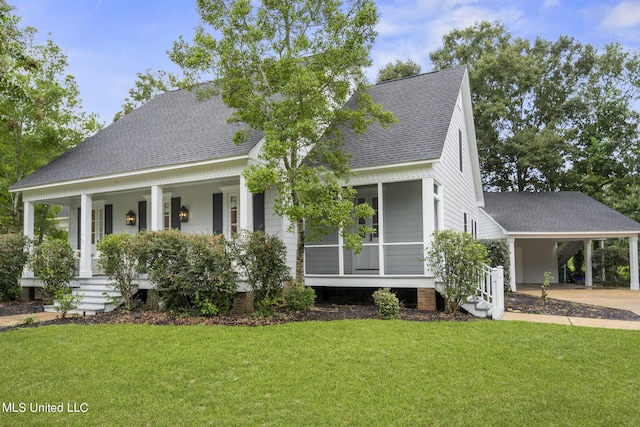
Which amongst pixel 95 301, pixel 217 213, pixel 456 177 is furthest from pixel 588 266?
pixel 95 301

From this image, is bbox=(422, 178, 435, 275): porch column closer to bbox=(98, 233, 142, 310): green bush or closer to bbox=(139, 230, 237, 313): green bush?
bbox=(139, 230, 237, 313): green bush

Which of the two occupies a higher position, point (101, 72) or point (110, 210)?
point (101, 72)

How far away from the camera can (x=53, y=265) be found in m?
10.8

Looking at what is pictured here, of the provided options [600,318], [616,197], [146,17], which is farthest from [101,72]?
[616,197]

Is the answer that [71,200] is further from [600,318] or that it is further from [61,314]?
[600,318]

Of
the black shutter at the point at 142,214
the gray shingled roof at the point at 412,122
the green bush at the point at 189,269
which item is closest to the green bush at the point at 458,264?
the gray shingled roof at the point at 412,122

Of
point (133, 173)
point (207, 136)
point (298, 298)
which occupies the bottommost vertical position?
point (298, 298)

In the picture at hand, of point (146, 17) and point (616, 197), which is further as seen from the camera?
point (616, 197)

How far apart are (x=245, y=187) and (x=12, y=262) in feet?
25.4

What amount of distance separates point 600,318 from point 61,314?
37.5 ft

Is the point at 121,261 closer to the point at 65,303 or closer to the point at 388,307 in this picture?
the point at 65,303

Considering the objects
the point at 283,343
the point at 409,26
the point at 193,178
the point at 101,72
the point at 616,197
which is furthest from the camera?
the point at 616,197

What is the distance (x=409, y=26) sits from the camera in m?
14.3

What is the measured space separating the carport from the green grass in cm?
1082
